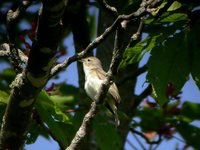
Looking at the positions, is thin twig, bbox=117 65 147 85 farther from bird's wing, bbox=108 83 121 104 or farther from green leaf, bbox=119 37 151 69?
green leaf, bbox=119 37 151 69

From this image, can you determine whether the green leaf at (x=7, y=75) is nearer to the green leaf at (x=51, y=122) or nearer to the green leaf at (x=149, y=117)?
the green leaf at (x=51, y=122)

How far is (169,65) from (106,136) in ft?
2.17

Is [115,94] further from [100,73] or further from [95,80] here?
[100,73]

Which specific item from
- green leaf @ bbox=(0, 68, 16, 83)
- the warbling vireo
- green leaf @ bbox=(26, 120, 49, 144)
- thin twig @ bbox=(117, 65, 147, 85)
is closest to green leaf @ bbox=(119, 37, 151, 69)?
green leaf @ bbox=(26, 120, 49, 144)

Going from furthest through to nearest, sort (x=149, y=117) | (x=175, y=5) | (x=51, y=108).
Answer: (x=149, y=117) → (x=51, y=108) → (x=175, y=5)

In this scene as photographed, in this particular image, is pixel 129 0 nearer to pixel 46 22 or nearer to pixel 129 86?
pixel 46 22

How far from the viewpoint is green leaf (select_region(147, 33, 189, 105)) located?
8.87 ft

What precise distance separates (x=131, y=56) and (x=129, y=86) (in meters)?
2.06

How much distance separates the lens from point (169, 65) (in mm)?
2758

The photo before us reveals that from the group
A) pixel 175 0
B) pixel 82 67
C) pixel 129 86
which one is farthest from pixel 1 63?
pixel 175 0

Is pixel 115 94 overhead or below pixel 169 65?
below

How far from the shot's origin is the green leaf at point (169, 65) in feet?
8.87

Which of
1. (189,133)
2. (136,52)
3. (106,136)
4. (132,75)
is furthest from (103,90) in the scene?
(132,75)

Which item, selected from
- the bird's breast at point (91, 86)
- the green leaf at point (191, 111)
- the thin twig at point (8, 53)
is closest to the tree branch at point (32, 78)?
the thin twig at point (8, 53)
